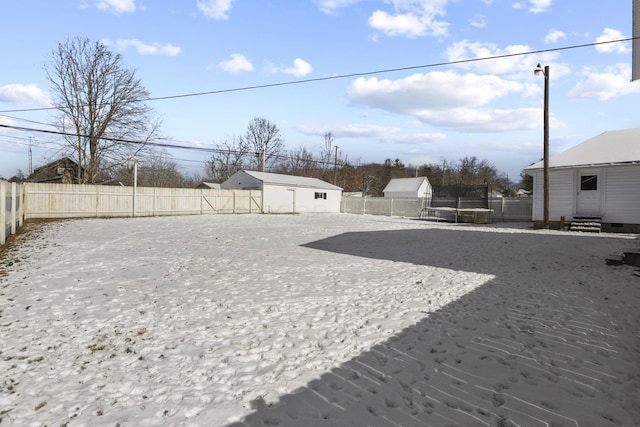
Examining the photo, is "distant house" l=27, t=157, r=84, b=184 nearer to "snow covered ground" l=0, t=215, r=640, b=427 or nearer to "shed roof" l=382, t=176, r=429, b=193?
"snow covered ground" l=0, t=215, r=640, b=427

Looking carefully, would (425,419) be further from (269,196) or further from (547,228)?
(269,196)

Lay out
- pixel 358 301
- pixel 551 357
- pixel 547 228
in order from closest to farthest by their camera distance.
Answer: pixel 551 357
pixel 358 301
pixel 547 228

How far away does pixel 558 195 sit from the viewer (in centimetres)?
1780

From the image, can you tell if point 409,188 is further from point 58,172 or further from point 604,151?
point 58,172

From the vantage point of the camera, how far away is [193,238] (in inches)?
495

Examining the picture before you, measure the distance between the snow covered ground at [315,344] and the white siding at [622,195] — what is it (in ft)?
34.4

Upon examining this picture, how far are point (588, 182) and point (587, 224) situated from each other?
2.15 meters

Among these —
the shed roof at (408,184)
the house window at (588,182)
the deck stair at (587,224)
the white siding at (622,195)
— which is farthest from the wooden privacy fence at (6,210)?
the shed roof at (408,184)

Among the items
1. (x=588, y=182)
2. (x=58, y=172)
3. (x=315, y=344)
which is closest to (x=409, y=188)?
(x=588, y=182)

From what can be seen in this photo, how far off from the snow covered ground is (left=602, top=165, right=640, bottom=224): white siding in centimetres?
1047

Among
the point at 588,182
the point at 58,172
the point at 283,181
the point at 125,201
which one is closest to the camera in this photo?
the point at 588,182

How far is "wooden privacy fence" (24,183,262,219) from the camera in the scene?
19.5 m

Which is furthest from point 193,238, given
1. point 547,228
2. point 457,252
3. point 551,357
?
point 547,228

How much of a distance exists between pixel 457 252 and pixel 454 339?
264 inches
